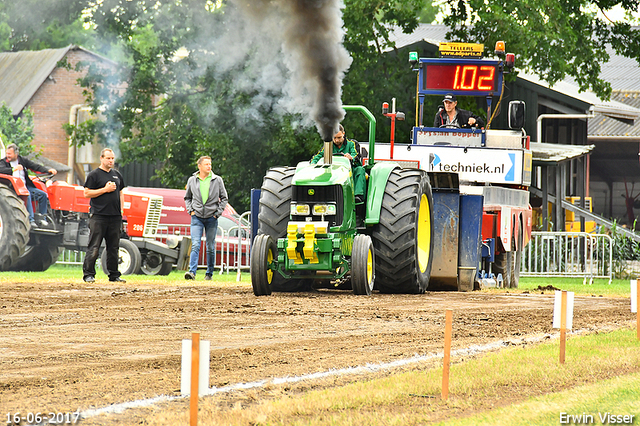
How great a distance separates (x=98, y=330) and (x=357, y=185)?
16.6 ft

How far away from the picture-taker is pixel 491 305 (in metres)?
11.7

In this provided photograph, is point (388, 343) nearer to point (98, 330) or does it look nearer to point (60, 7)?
point (98, 330)

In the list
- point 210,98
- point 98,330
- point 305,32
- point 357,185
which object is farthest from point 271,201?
point 210,98

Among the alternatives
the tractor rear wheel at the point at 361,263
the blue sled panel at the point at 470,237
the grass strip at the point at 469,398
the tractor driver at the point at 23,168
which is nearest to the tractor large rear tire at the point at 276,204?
the tractor rear wheel at the point at 361,263

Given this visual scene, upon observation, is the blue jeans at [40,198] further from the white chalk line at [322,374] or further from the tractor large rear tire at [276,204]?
the white chalk line at [322,374]

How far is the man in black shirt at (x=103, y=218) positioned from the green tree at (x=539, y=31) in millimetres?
12179

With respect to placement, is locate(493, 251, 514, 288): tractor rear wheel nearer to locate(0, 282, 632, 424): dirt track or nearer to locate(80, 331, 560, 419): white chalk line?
locate(0, 282, 632, 424): dirt track

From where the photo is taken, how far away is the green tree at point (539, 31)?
2397 centimetres

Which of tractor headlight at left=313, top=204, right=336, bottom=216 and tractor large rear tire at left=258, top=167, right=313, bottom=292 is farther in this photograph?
tractor large rear tire at left=258, top=167, right=313, bottom=292

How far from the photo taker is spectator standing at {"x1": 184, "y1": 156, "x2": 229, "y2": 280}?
53.9ft

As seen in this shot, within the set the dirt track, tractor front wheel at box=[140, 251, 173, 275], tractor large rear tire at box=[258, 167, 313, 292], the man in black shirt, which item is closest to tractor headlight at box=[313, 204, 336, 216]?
tractor large rear tire at box=[258, 167, 313, 292]

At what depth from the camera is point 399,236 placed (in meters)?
12.4

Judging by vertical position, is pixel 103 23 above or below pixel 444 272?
above

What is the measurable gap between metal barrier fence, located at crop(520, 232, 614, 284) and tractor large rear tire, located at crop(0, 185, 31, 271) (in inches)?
392
